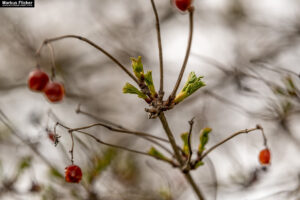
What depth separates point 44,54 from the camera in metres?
7.55

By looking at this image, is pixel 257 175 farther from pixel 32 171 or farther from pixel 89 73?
pixel 89 73

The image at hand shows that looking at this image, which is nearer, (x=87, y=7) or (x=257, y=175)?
(x=257, y=175)

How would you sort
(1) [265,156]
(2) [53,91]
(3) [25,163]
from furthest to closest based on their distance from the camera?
(3) [25,163], (1) [265,156], (2) [53,91]

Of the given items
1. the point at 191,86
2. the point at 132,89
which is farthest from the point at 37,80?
the point at 191,86

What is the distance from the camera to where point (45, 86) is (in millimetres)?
2197

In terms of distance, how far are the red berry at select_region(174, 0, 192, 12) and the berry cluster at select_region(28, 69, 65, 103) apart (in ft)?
2.97

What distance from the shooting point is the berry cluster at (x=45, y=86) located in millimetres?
2148

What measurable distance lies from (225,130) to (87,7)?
3565mm

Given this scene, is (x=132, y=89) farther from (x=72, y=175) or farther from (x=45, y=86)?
(x=72, y=175)

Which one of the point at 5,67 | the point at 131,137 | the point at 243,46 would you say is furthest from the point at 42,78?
the point at 5,67

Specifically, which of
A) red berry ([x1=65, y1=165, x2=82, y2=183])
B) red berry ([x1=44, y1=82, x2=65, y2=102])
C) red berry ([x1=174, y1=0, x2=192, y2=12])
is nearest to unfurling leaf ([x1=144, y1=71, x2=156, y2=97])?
red berry ([x1=174, y1=0, x2=192, y2=12])

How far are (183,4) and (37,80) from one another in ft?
3.33

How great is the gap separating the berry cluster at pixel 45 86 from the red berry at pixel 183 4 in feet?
2.97

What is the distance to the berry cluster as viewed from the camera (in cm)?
215
